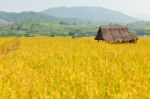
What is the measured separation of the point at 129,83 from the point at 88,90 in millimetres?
1544

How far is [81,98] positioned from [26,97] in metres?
1.09

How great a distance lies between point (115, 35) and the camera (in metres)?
54.1

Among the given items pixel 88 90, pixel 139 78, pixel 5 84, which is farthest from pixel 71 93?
pixel 139 78

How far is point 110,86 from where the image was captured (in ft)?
25.1

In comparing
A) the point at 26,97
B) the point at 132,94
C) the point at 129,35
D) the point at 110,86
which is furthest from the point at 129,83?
the point at 129,35

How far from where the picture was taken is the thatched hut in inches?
2106

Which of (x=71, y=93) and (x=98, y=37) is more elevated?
(x=71, y=93)

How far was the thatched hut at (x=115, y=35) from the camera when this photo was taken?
53.5 m

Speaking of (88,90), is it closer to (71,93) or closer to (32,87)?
(71,93)

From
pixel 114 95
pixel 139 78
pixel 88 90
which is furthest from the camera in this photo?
pixel 139 78

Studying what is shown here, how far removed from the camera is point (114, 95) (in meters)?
6.34

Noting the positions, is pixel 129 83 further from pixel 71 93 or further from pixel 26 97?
pixel 26 97

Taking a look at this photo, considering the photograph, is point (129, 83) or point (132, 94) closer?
point (132, 94)

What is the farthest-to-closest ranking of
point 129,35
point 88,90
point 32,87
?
point 129,35
point 32,87
point 88,90
